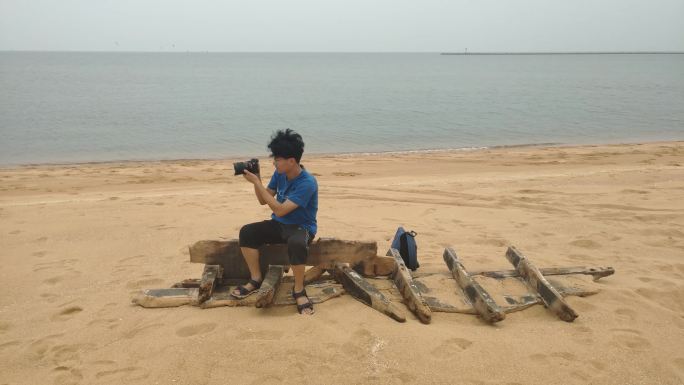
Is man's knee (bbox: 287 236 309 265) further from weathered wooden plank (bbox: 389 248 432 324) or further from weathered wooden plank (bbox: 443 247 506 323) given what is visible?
weathered wooden plank (bbox: 443 247 506 323)

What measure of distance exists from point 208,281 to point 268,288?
0.54 m

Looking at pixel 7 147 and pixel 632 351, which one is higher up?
pixel 7 147

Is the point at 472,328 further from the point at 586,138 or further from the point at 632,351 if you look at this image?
the point at 586,138

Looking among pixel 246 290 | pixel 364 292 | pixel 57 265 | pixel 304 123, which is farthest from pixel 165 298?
pixel 304 123

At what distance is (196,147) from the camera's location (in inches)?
759

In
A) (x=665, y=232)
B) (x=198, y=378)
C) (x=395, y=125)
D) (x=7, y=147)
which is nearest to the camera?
(x=198, y=378)

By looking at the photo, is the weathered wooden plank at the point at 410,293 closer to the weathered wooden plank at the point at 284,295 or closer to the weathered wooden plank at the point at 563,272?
the weathered wooden plank at the point at 284,295

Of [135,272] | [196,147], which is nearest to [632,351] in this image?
[135,272]

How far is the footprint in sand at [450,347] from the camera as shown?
3.27 metres

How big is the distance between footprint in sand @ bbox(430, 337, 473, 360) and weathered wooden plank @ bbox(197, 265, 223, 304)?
1836mm

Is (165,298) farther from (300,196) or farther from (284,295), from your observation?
(300,196)

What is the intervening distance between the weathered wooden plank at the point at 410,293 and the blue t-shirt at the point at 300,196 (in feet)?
2.77

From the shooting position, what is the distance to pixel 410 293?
3.84 meters

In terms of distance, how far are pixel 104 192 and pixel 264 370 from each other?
876 cm
